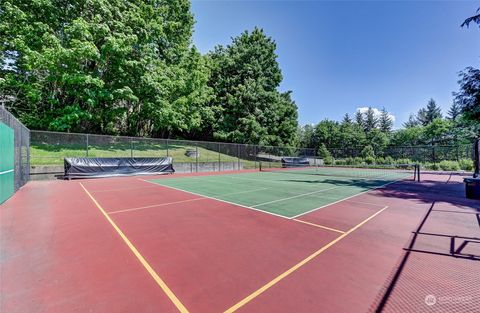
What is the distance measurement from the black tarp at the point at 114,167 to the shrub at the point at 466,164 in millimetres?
32025

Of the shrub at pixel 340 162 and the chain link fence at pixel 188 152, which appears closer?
the chain link fence at pixel 188 152

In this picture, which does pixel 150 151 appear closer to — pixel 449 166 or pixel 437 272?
pixel 437 272

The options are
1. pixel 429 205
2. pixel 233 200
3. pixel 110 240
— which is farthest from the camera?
pixel 233 200

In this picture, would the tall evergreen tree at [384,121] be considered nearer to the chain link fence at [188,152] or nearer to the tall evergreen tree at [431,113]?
the tall evergreen tree at [431,113]

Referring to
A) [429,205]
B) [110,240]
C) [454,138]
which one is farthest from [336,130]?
[110,240]

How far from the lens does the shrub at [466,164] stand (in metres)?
24.6

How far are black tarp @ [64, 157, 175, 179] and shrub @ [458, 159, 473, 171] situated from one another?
32.0 metres

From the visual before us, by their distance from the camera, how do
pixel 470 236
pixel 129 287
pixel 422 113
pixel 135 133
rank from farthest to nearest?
pixel 422 113
pixel 135 133
pixel 470 236
pixel 129 287

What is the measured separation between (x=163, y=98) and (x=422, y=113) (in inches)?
3442

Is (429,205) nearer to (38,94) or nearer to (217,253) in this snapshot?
(217,253)

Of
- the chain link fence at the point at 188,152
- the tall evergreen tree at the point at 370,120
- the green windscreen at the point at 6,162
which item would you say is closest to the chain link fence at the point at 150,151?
the chain link fence at the point at 188,152

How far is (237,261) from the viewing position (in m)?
3.68

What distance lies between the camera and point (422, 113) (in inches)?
2972

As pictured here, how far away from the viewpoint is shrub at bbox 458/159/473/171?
968 inches
